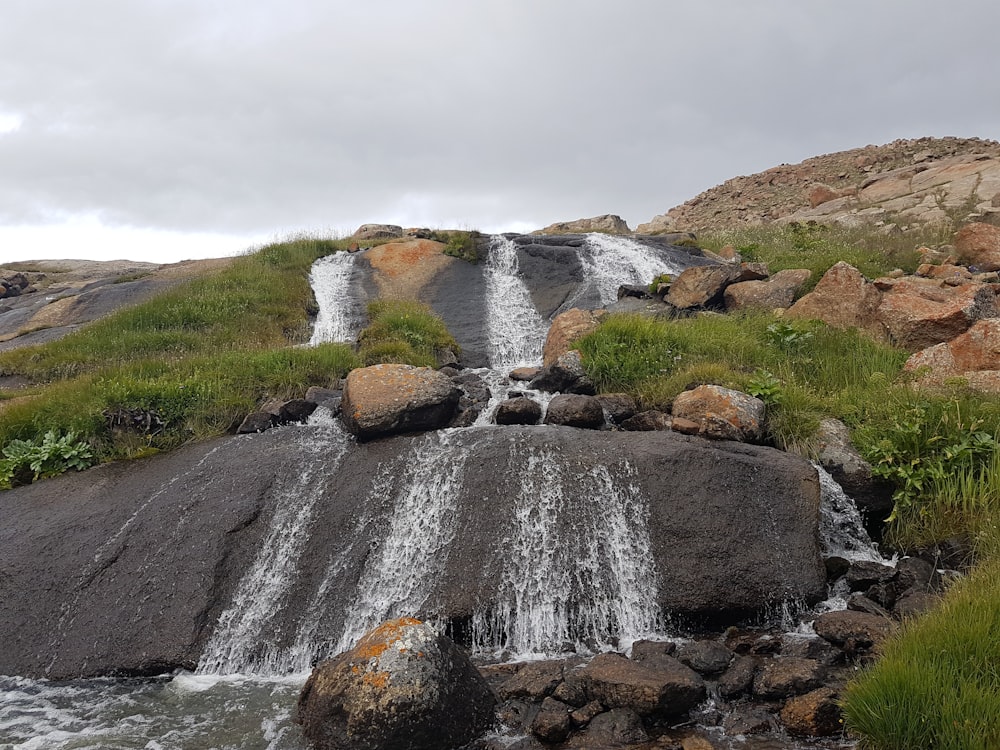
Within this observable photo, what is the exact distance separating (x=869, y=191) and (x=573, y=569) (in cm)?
2693

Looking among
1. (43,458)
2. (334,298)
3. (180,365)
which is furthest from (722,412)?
(334,298)

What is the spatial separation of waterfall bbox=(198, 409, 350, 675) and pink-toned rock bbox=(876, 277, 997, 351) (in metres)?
9.57

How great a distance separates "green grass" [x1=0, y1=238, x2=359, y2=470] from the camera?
9.85 metres

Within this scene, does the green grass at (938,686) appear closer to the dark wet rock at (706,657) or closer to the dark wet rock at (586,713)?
the dark wet rock at (706,657)

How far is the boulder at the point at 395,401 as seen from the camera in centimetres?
934

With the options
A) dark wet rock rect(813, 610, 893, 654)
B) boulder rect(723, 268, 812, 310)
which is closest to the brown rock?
dark wet rock rect(813, 610, 893, 654)

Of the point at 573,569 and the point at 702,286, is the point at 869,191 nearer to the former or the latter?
the point at 702,286

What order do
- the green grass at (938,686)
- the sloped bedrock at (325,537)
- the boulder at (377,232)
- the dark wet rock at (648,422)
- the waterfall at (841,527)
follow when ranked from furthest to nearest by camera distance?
the boulder at (377,232) → the dark wet rock at (648,422) → the waterfall at (841,527) → the sloped bedrock at (325,537) → the green grass at (938,686)

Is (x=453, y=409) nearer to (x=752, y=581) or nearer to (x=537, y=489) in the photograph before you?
(x=537, y=489)

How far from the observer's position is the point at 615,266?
779 inches

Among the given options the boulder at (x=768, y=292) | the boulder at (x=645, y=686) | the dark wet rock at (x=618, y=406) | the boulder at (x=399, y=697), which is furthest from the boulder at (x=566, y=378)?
the boulder at (x=399, y=697)

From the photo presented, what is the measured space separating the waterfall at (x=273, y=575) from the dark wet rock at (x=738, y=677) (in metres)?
4.19

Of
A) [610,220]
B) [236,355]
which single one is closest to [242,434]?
[236,355]

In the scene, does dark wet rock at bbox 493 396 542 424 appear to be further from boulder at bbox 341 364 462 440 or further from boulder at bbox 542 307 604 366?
boulder at bbox 542 307 604 366
